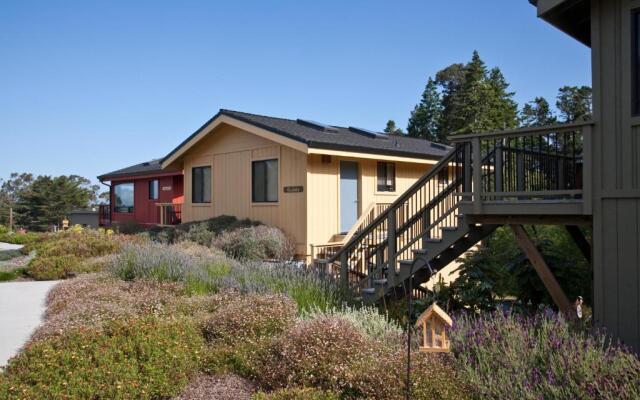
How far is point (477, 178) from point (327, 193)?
812 centimetres

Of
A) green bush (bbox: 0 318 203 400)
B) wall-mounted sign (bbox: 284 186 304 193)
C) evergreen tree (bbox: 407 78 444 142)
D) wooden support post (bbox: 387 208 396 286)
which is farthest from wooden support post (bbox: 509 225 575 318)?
evergreen tree (bbox: 407 78 444 142)

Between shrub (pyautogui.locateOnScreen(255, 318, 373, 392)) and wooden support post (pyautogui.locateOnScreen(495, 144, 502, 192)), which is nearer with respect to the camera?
shrub (pyautogui.locateOnScreen(255, 318, 373, 392))

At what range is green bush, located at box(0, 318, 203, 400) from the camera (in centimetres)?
415

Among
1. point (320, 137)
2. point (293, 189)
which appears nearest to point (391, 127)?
point (320, 137)

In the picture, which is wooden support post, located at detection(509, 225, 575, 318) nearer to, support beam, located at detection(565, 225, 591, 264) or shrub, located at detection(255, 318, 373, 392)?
support beam, located at detection(565, 225, 591, 264)

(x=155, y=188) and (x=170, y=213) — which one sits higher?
(x=155, y=188)

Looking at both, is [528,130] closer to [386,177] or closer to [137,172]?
[386,177]

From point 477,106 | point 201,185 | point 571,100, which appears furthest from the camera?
point 571,100

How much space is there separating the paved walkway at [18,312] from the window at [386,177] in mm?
9836

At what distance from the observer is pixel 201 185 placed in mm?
18922

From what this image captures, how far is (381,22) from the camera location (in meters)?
16.4

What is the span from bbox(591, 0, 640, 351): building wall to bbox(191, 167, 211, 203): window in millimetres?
14391

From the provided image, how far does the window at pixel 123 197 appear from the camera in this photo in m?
27.1

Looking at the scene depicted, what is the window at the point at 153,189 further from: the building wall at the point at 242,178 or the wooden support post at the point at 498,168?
the wooden support post at the point at 498,168
